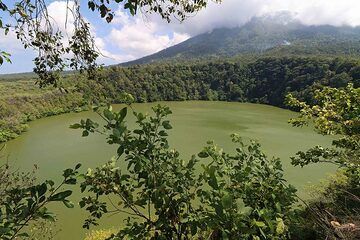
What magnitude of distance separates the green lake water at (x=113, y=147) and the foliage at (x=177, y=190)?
10.1 meters

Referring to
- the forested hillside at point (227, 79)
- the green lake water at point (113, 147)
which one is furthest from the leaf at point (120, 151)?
the forested hillside at point (227, 79)

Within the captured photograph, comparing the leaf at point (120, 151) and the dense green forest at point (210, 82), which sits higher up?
the leaf at point (120, 151)

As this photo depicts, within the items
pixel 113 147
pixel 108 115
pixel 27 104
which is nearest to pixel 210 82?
pixel 27 104

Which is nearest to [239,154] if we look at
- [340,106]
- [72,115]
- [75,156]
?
[340,106]

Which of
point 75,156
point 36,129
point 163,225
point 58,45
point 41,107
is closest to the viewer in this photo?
point 163,225

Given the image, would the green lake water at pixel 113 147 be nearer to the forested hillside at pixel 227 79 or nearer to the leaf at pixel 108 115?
the leaf at pixel 108 115

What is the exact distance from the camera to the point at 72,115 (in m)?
45.8

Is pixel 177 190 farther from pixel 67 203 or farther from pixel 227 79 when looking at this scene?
pixel 227 79

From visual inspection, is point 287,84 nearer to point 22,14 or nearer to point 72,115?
point 72,115

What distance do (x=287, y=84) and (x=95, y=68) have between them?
60437mm

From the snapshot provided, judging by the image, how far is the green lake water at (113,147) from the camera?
14902mm

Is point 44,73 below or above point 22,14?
below

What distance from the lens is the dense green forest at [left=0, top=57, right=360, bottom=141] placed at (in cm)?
4556

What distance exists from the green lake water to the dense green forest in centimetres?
576
